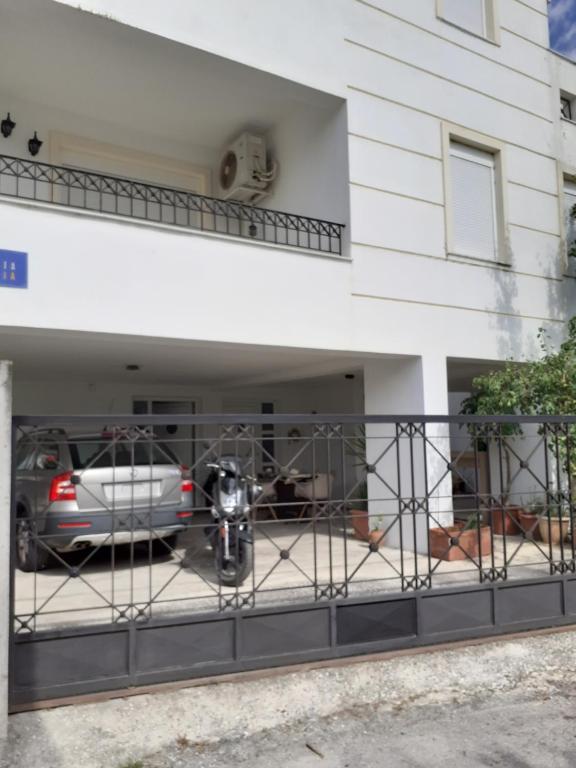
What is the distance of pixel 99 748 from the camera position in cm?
292

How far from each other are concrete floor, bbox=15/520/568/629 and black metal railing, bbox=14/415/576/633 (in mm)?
24

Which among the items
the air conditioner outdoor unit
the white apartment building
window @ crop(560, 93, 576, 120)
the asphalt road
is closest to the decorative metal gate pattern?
the white apartment building

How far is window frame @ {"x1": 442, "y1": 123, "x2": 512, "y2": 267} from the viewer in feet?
24.2

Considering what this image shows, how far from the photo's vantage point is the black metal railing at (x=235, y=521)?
148 inches

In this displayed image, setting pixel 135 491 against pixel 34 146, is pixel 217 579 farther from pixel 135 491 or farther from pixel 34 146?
pixel 34 146

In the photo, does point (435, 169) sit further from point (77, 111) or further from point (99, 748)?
point (99, 748)

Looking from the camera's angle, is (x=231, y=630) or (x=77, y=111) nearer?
(x=231, y=630)

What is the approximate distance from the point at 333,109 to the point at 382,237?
164 cm

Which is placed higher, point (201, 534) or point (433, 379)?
point (433, 379)

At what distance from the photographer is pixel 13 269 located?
15.7 feet

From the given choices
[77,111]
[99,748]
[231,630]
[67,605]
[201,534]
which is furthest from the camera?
[201,534]

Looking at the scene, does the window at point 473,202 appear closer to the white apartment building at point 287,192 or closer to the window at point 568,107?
the white apartment building at point 287,192

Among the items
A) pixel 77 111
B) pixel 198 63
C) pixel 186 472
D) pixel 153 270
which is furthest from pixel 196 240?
pixel 77 111

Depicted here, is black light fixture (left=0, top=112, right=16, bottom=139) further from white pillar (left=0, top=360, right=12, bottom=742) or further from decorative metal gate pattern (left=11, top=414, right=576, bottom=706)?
white pillar (left=0, top=360, right=12, bottom=742)
